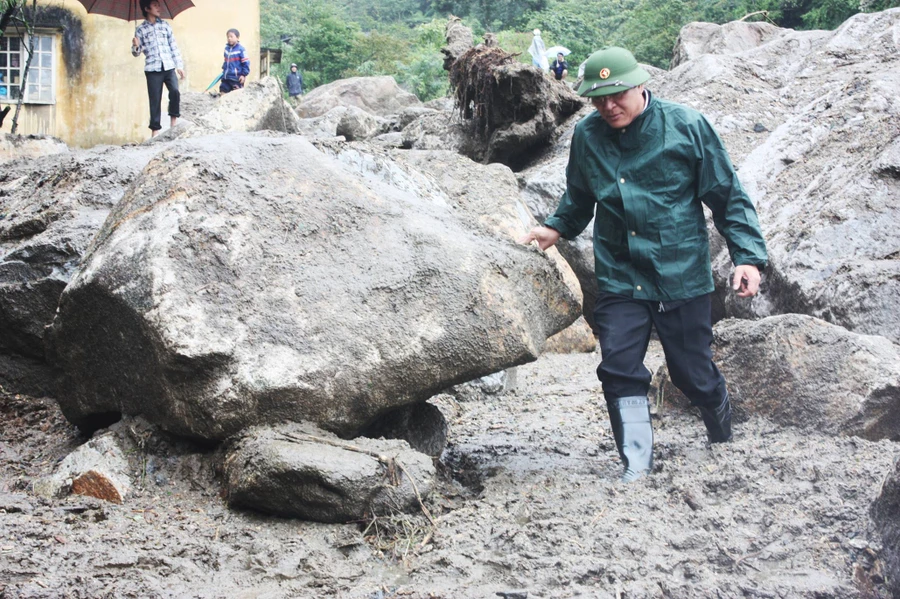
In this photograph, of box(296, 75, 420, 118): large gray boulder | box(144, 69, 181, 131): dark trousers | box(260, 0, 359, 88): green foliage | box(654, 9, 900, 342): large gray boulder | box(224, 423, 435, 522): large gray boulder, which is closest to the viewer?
box(224, 423, 435, 522): large gray boulder

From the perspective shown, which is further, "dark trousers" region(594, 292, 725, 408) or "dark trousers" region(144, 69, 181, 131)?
"dark trousers" region(144, 69, 181, 131)

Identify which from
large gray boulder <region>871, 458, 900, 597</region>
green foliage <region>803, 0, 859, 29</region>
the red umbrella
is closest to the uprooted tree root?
the red umbrella

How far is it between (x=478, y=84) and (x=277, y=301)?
20.8ft

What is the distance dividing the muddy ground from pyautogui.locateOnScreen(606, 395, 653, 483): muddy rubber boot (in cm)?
11

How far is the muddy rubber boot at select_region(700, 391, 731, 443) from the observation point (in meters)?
3.79

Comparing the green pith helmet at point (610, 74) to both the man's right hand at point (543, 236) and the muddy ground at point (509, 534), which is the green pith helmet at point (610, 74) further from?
the muddy ground at point (509, 534)

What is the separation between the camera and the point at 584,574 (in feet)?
8.69

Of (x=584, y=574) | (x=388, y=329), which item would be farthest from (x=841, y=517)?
(x=388, y=329)

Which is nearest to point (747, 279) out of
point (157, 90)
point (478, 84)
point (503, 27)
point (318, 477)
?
point (318, 477)

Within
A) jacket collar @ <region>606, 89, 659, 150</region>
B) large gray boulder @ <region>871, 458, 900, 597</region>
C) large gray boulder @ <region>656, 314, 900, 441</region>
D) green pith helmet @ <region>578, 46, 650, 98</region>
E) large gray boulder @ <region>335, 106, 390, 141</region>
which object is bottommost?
large gray boulder @ <region>335, 106, 390, 141</region>

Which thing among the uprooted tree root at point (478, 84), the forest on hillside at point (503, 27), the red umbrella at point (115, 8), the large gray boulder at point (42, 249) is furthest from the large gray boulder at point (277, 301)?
the forest on hillside at point (503, 27)

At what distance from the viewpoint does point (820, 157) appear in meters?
6.08

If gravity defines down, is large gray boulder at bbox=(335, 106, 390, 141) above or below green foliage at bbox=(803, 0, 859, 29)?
below

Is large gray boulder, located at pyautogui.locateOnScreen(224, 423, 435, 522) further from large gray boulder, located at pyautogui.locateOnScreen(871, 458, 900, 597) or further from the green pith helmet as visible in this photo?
the green pith helmet
